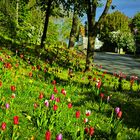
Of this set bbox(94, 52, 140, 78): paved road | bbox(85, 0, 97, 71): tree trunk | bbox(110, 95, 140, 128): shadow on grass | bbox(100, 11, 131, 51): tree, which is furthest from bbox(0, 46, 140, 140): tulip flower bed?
bbox(100, 11, 131, 51): tree

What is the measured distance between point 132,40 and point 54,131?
6159 cm

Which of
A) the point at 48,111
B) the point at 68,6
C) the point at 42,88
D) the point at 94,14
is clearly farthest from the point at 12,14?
the point at 48,111

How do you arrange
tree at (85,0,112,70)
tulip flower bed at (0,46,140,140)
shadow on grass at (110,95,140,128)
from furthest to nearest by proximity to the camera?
tree at (85,0,112,70), shadow on grass at (110,95,140,128), tulip flower bed at (0,46,140,140)

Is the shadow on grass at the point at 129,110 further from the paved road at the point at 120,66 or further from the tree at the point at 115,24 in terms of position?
the tree at the point at 115,24

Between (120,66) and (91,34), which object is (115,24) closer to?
(120,66)

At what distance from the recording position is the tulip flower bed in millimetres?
6488

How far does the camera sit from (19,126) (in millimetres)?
6566

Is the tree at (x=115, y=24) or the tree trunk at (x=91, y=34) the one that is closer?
the tree trunk at (x=91, y=34)

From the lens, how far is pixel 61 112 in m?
7.61

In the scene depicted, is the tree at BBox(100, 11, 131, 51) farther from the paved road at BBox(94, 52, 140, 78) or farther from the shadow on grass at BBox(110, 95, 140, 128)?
the shadow on grass at BBox(110, 95, 140, 128)

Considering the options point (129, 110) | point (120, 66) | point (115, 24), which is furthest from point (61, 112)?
point (115, 24)

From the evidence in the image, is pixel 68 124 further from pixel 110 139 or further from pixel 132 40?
pixel 132 40

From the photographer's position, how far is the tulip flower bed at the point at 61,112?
21.3ft

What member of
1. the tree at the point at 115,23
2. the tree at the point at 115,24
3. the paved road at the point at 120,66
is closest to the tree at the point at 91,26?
the paved road at the point at 120,66
